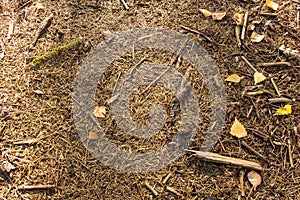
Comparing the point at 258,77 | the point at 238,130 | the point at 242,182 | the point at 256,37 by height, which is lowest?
the point at 242,182

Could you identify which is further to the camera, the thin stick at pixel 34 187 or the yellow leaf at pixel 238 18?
the yellow leaf at pixel 238 18

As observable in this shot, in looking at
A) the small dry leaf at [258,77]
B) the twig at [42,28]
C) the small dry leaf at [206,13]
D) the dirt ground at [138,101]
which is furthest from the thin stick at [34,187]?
the small dry leaf at [206,13]

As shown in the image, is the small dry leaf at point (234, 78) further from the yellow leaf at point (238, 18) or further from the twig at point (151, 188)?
the twig at point (151, 188)

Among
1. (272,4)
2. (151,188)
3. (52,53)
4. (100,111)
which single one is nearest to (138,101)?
(100,111)

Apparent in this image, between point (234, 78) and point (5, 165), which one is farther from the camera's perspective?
point (234, 78)

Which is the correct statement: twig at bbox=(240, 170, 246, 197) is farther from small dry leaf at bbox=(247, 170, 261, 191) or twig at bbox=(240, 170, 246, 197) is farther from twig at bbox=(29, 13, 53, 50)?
twig at bbox=(29, 13, 53, 50)

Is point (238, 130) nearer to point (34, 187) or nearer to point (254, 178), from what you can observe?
point (254, 178)
